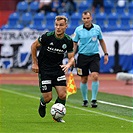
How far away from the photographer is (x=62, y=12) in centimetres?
3195

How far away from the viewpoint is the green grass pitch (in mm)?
10508

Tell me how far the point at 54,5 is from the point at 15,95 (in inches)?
602

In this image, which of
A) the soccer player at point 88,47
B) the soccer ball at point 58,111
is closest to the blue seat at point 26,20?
the soccer player at point 88,47

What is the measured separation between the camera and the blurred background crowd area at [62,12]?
101 ft

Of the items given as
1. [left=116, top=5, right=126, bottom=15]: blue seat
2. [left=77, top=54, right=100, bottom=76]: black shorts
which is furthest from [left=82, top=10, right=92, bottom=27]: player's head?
[left=116, top=5, right=126, bottom=15]: blue seat

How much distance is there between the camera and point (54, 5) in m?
32.7


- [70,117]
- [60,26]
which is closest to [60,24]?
[60,26]

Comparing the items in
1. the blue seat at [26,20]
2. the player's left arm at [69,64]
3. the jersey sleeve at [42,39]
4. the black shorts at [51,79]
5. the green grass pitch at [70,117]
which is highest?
the blue seat at [26,20]

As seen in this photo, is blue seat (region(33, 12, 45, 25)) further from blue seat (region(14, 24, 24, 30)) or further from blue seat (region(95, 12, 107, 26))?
blue seat (region(95, 12, 107, 26))

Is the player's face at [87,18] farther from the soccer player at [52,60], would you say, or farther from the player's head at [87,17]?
the soccer player at [52,60]

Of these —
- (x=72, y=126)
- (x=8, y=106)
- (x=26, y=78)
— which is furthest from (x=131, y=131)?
(x=26, y=78)

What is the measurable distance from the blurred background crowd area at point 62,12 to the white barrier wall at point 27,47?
0.43 metres

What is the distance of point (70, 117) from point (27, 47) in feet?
54.5

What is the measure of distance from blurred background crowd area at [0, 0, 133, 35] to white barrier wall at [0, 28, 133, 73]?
428 millimetres
